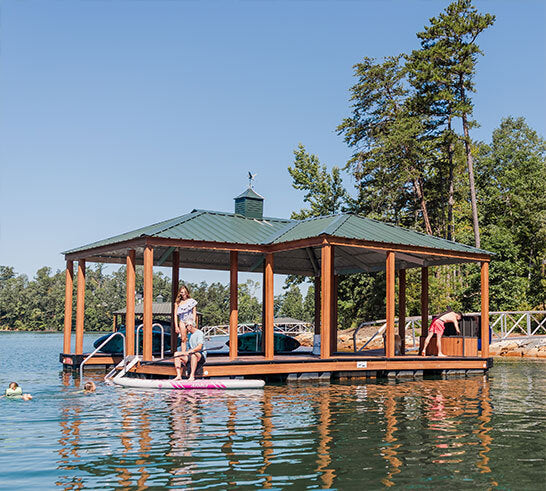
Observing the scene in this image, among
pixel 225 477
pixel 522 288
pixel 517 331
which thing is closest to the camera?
pixel 225 477

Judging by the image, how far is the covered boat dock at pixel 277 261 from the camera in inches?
676

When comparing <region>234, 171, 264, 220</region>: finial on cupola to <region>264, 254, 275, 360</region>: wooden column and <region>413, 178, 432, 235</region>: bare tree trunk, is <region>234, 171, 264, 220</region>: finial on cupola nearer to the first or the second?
<region>264, 254, 275, 360</region>: wooden column

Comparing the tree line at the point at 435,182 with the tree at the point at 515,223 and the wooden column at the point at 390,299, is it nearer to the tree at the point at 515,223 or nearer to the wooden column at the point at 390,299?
the tree at the point at 515,223

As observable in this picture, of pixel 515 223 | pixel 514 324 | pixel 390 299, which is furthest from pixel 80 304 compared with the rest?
pixel 515 223

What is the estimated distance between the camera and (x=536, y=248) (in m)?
45.2

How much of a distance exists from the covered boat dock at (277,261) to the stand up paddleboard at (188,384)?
84cm

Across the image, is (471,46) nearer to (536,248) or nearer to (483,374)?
(536,248)

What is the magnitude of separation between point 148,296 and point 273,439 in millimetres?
7377

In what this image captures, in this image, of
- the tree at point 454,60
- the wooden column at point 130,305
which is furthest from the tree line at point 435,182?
the wooden column at point 130,305

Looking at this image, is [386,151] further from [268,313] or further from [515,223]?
[268,313]

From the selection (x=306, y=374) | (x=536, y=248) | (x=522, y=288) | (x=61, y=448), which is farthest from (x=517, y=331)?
(x=61, y=448)

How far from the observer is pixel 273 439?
982 centimetres

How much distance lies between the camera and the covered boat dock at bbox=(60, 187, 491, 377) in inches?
676

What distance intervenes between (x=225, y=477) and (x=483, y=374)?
1499cm
